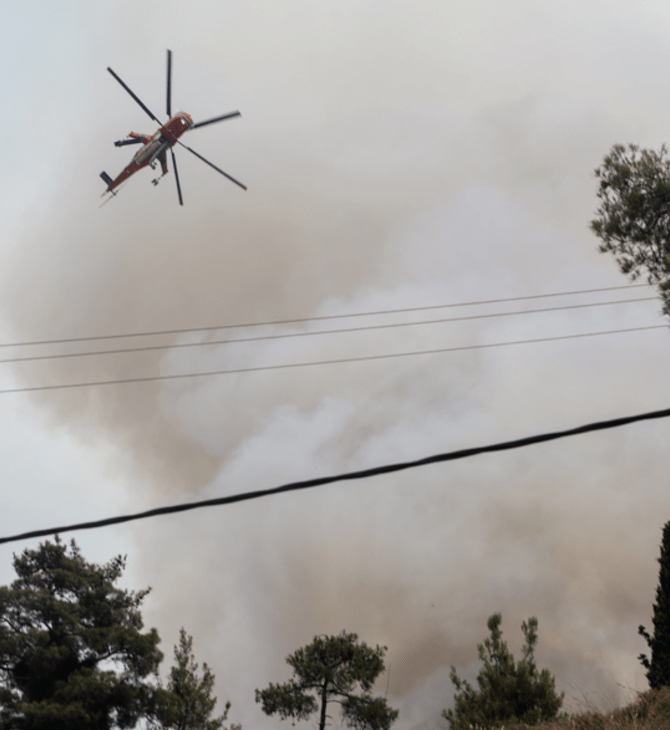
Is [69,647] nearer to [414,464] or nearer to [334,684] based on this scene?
[334,684]

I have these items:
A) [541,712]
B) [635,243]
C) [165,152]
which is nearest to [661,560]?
[541,712]

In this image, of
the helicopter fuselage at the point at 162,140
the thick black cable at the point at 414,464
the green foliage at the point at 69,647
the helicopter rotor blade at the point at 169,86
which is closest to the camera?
the thick black cable at the point at 414,464

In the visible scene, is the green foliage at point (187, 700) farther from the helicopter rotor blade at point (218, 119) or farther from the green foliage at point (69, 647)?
the helicopter rotor blade at point (218, 119)

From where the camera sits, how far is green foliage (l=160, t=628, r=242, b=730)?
932 inches

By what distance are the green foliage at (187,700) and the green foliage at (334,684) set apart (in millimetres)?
2319

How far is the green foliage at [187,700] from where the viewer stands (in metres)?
23.7

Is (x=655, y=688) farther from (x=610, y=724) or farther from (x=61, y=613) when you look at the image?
(x=61, y=613)

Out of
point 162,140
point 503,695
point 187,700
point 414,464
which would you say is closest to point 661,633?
point 503,695

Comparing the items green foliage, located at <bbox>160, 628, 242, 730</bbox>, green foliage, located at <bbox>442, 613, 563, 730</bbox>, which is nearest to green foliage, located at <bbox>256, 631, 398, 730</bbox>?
green foliage, located at <bbox>160, 628, 242, 730</bbox>

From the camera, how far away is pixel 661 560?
13953mm

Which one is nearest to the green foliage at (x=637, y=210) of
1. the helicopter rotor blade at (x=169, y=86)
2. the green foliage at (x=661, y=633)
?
the green foliage at (x=661, y=633)

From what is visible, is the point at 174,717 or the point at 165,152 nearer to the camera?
the point at 174,717

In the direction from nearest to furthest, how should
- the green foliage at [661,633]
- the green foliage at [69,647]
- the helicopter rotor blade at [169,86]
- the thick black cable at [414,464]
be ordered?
1. the thick black cable at [414,464]
2. the green foliage at [661,633]
3. the green foliage at [69,647]
4. the helicopter rotor blade at [169,86]

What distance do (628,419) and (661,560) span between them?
11575 mm
